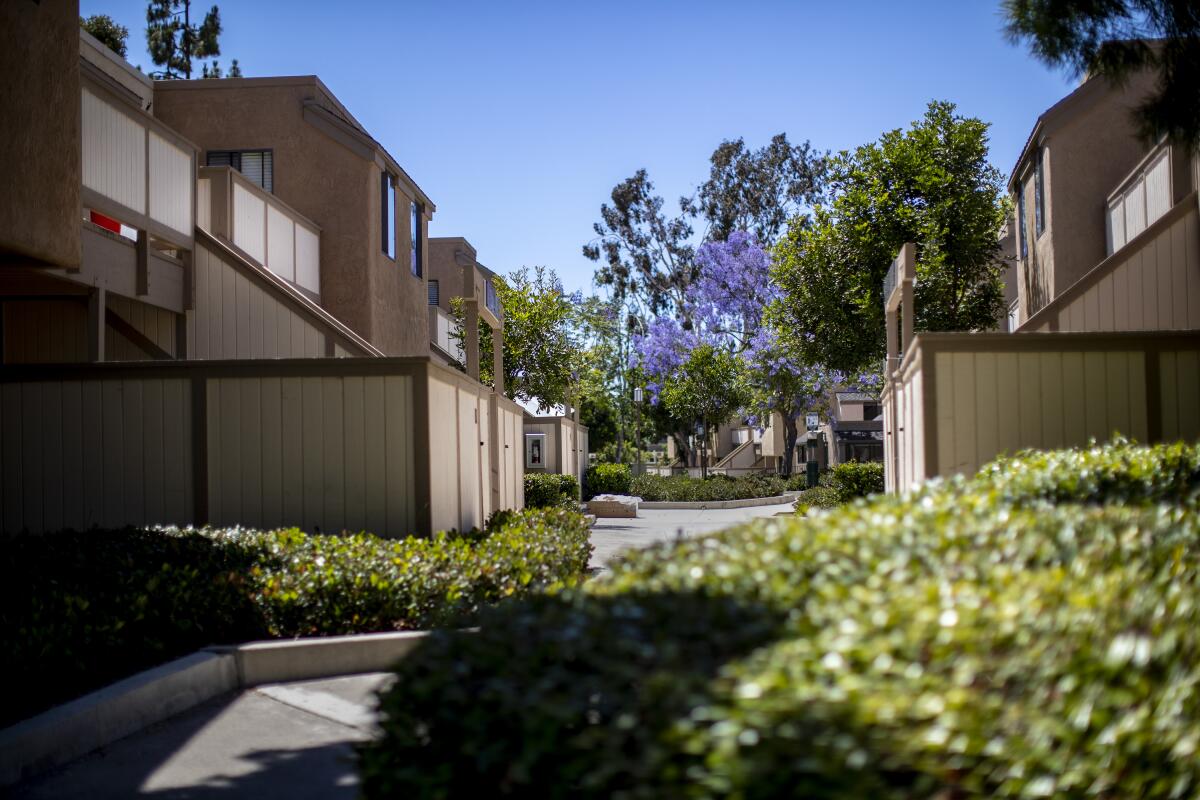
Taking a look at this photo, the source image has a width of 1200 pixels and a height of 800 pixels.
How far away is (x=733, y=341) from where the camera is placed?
43.5 metres

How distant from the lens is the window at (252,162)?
1955 cm

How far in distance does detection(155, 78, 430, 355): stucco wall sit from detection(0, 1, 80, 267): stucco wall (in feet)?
29.7

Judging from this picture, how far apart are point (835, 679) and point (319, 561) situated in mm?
5999

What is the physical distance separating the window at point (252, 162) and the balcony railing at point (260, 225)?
133cm

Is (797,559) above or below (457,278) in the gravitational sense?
below

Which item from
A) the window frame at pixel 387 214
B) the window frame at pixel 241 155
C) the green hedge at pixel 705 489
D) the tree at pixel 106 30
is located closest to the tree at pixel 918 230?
the window frame at pixel 387 214

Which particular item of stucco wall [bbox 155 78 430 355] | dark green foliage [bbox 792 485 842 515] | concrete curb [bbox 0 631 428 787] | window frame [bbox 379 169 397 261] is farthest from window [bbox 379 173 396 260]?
concrete curb [bbox 0 631 428 787]

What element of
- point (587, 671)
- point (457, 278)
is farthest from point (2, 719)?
point (457, 278)

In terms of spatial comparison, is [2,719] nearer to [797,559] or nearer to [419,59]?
[797,559]

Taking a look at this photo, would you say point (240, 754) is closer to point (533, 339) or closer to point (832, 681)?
point (832, 681)

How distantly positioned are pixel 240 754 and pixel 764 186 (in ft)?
141

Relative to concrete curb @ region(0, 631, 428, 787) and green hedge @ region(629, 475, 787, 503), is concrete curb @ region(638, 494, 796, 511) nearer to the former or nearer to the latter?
green hedge @ region(629, 475, 787, 503)

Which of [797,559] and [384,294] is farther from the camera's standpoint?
[384,294]

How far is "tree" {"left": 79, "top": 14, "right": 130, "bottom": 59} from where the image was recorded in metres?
30.8
